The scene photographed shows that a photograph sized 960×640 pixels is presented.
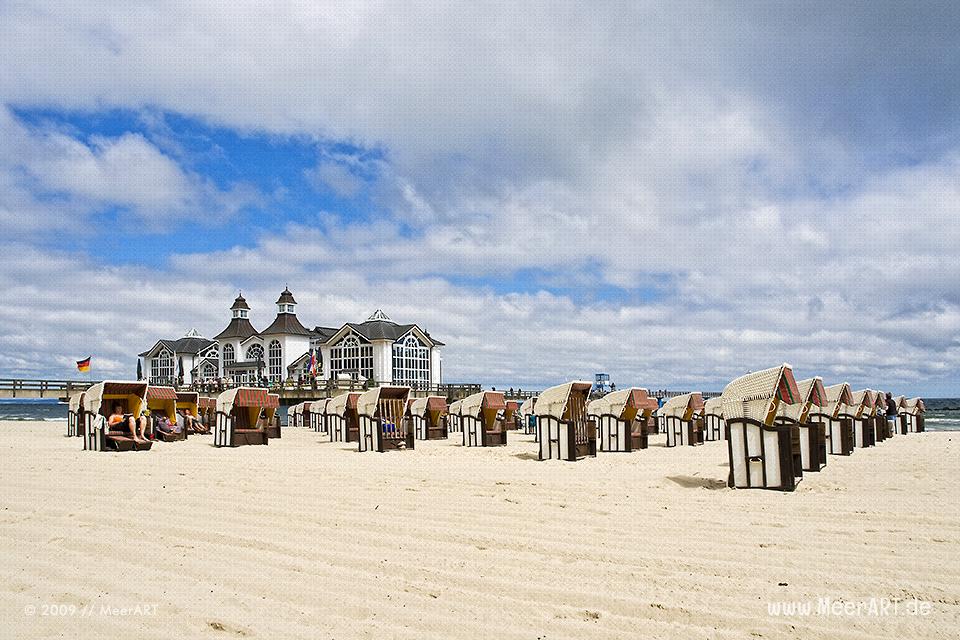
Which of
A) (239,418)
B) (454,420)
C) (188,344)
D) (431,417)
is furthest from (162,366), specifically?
(239,418)

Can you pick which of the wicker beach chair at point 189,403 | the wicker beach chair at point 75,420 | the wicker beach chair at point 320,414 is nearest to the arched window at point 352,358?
the wicker beach chair at point 320,414

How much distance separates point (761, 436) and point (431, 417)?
15.1 m

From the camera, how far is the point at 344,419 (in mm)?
22328

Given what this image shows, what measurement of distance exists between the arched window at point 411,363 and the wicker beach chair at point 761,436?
53.0 m

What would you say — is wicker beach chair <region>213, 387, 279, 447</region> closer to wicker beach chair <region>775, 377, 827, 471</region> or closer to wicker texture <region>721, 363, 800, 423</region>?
wicker texture <region>721, 363, 800, 423</region>

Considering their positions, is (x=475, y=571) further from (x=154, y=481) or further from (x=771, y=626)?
(x=154, y=481)

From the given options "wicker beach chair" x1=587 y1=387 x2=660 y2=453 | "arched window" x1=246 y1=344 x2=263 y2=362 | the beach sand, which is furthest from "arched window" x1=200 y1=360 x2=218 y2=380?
the beach sand

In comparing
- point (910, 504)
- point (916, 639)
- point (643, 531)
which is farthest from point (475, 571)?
point (910, 504)

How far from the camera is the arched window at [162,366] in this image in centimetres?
7744

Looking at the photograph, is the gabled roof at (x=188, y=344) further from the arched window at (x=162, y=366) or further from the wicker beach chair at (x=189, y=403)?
the wicker beach chair at (x=189, y=403)

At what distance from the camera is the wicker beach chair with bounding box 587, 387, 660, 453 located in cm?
1750

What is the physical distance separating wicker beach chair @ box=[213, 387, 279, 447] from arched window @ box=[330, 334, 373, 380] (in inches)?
1615

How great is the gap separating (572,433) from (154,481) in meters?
7.88

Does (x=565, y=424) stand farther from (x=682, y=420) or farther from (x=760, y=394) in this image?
(x=682, y=420)
